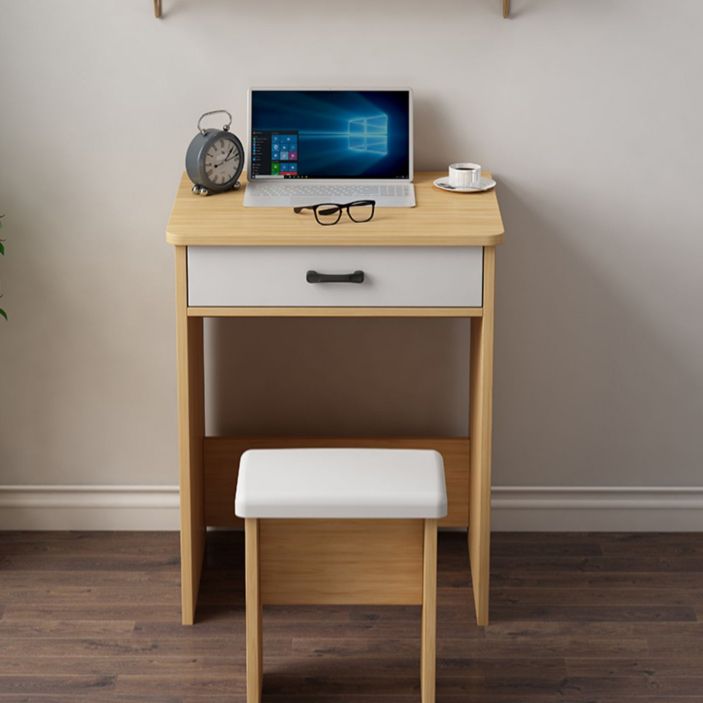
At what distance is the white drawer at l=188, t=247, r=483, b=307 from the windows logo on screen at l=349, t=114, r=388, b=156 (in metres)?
0.40

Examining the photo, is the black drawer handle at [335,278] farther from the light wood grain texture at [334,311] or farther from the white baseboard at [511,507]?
the white baseboard at [511,507]

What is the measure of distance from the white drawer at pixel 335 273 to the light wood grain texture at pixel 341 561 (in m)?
0.45

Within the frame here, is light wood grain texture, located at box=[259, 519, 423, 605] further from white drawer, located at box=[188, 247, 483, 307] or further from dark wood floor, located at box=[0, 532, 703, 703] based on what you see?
white drawer, located at box=[188, 247, 483, 307]

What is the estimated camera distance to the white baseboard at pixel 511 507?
3146 mm

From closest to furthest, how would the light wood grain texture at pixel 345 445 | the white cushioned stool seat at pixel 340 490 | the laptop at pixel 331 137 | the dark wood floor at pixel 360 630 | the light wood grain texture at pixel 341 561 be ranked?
1. the white cushioned stool seat at pixel 340 490
2. the light wood grain texture at pixel 341 561
3. the dark wood floor at pixel 360 630
4. the laptop at pixel 331 137
5. the light wood grain texture at pixel 345 445

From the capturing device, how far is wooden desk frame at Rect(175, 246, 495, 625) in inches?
101

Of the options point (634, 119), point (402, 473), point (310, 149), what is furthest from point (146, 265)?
point (634, 119)

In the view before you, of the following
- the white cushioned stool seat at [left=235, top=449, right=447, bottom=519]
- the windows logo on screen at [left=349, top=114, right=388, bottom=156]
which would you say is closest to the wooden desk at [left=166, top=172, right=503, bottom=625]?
the windows logo on screen at [left=349, top=114, right=388, bottom=156]

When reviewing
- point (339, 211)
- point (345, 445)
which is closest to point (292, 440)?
point (345, 445)

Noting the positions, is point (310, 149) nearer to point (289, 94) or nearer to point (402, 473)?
point (289, 94)

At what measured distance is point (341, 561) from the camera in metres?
2.46

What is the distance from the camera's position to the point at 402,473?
2.34 meters

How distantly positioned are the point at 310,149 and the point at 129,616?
1094 mm

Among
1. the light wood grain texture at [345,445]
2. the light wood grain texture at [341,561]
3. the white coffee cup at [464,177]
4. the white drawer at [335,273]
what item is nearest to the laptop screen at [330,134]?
the white coffee cup at [464,177]
